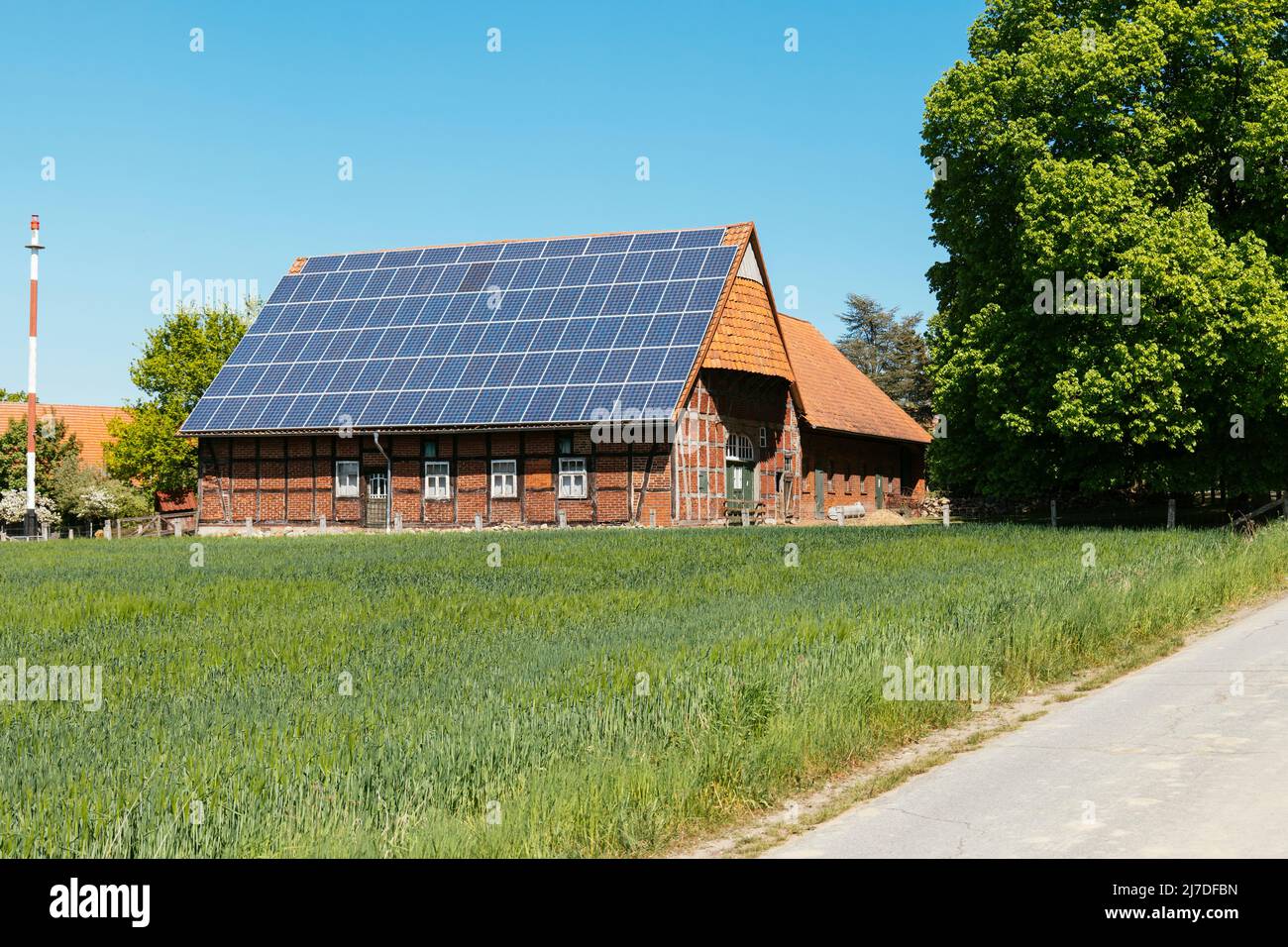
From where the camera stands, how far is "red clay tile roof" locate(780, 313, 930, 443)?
48.2 m

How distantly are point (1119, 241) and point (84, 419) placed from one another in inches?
2444

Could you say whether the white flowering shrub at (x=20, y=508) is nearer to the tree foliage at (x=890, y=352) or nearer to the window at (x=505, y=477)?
the window at (x=505, y=477)

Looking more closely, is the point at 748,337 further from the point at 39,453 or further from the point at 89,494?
the point at 39,453

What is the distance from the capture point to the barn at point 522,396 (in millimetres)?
37500

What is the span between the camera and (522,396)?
1506 inches

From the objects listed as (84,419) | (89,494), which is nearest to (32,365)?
(89,494)

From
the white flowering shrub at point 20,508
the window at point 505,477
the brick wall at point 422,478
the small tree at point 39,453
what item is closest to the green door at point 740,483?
the brick wall at point 422,478

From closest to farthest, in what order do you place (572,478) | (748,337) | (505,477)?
(572,478) < (505,477) < (748,337)

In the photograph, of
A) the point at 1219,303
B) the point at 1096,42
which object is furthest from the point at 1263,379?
the point at 1096,42

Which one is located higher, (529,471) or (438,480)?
(529,471)

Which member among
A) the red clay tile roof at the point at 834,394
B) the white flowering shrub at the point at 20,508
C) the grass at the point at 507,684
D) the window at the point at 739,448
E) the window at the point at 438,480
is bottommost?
the grass at the point at 507,684

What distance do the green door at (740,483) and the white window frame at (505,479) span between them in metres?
7.05
